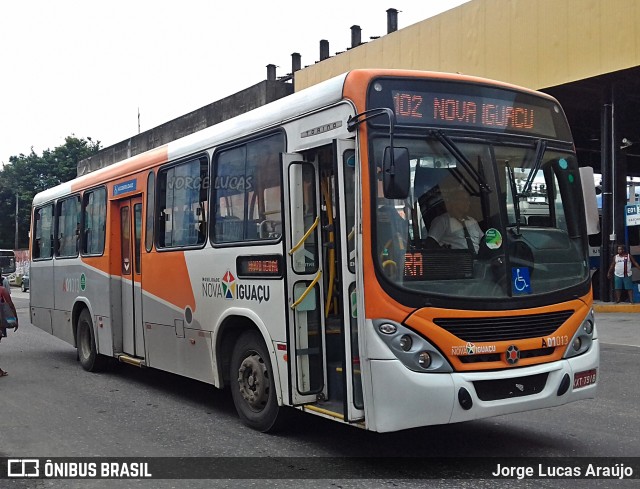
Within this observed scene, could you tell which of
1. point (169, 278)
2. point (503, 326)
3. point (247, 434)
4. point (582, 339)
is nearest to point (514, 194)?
point (503, 326)

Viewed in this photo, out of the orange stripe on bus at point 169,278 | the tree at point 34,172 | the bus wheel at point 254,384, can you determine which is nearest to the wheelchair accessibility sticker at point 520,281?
the bus wheel at point 254,384

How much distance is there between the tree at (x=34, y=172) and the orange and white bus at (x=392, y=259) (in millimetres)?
57288

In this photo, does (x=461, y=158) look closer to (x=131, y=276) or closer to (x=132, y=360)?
(x=131, y=276)

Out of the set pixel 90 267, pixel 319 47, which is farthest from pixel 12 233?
pixel 90 267

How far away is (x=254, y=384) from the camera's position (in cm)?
698

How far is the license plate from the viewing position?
234 inches

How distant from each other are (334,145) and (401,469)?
2.56 m

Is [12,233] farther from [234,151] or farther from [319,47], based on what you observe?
[234,151]

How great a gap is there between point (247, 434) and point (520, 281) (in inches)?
117

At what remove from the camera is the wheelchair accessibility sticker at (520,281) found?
18.7ft

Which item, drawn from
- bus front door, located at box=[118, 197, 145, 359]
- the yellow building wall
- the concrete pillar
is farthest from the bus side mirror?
the concrete pillar

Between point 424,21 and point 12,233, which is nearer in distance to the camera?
point 424,21

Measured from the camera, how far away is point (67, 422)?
7.68 meters

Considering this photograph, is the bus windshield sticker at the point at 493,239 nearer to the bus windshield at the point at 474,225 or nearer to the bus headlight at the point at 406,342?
the bus windshield at the point at 474,225
